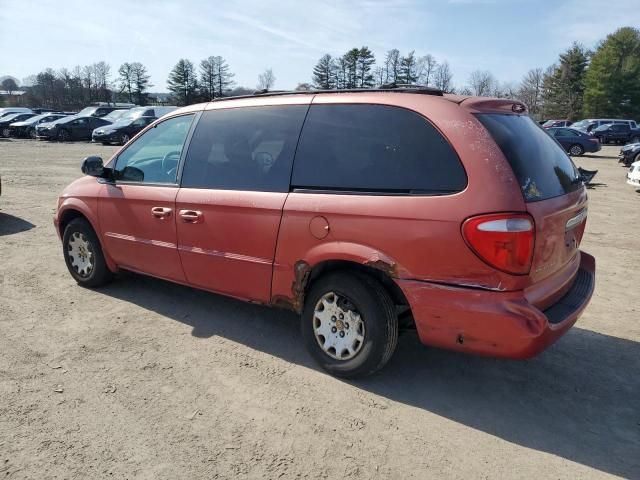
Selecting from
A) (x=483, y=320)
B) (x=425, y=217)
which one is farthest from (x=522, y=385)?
(x=425, y=217)

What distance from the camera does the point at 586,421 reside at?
2.97 m

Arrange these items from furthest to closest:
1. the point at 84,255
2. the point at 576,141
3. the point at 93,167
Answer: the point at 576,141
the point at 84,255
the point at 93,167

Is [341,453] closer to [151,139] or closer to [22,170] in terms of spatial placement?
[151,139]

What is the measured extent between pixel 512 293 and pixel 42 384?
10.1 ft

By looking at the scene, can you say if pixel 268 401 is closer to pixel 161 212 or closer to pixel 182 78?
pixel 161 212

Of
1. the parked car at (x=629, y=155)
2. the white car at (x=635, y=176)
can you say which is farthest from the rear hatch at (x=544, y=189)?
the parked car at (x=629, y=155)

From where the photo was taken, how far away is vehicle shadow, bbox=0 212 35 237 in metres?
7.43

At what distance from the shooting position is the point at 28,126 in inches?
1235

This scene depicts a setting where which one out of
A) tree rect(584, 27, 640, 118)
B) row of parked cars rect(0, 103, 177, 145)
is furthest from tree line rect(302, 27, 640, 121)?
row of parked cars rect(0, 103, 177, 145)

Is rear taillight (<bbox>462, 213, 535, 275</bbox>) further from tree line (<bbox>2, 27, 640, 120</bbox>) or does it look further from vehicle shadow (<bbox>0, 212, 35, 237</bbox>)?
tree line (<bbox>2, 27, 640, 120</bbox>)

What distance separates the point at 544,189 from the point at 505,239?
1.81 feet

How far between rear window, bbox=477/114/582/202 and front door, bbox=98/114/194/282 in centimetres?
258

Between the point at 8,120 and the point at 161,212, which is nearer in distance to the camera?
the point at 161,212

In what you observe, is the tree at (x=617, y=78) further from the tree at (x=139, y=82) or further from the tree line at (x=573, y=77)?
the tree at (x=139, y=82)
